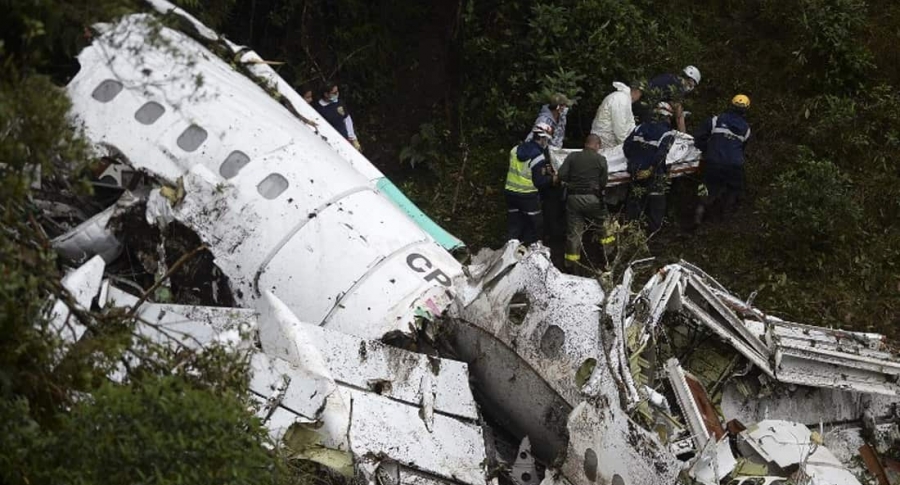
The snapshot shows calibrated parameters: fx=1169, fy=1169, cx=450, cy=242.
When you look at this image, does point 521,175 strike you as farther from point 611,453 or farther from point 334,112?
point 611,453

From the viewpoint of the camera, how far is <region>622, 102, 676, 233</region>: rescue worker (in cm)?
1159

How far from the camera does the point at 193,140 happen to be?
982 cm

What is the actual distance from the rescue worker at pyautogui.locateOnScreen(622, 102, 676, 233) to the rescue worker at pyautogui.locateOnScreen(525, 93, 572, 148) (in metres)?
0.76

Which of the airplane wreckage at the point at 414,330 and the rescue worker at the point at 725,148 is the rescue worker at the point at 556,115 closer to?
the rescue worker at the point at 725,148

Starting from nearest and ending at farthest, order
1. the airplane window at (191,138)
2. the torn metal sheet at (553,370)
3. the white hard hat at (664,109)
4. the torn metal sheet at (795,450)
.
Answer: the torn metal sheet at (553,370), the torn metal sheet at (795,450), the airplane window at (191,138), the white hard hat at (664,109)

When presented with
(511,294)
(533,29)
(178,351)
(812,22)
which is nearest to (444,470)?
(511,294)

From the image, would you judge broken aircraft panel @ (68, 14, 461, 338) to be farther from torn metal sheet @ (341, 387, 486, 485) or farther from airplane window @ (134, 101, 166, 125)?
torn metal sheet @ (341, 387, 486, 485)

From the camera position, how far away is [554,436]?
870 centimetres

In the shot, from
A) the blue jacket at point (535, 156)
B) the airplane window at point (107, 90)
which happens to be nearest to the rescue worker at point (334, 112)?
the blue jacket at point (535, 156)

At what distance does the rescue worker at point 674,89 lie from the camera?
12.1 m

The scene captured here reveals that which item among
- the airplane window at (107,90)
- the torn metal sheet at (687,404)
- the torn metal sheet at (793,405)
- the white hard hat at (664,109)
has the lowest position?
the torn metal sheet at (793,405)

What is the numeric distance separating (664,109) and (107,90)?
5507mm

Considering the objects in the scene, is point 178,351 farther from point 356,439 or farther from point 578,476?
point 578,476

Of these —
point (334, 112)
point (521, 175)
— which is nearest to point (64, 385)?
point (521, 175)
